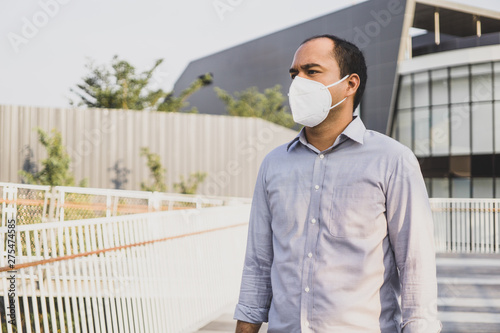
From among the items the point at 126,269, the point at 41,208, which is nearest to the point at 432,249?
the point at 126,269

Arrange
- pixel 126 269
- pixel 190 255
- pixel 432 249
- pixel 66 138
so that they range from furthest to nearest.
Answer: pixel 66 138 < pixel 190 255 < pixel 126 269 < pixel 432 249

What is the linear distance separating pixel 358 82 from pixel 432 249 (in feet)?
2.38

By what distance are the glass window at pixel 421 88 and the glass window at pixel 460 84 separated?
4.47 ft

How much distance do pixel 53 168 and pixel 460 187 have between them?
62.0 ft

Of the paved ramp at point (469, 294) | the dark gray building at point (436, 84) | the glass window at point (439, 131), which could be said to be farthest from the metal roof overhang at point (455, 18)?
the paved ramp at point (469, 294)

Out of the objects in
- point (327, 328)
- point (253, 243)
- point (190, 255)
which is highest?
point (253, 243)

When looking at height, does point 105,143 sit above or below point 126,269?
above

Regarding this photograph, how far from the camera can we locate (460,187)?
2636 cm

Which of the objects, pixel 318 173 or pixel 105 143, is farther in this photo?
pixel 105 143

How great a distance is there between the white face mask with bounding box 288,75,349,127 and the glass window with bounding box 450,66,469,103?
26.6 meters

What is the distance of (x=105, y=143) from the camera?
21547 mm

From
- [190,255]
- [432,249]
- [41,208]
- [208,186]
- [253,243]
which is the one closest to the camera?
[432,249]

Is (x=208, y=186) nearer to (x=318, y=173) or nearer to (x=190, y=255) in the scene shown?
(x=190, y=255)

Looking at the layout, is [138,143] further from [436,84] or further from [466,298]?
[466,298]
